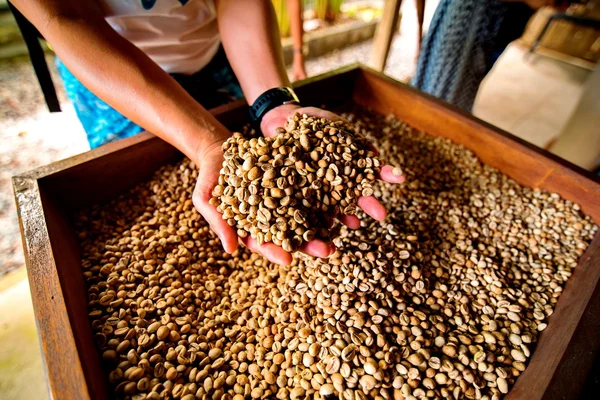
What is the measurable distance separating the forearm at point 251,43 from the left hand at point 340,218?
8.4 inches

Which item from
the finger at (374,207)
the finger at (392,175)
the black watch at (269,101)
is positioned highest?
the black watch at (269,101)

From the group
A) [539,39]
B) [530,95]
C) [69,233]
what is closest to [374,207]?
[69,233]

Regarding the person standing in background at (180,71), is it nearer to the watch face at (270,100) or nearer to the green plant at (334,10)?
the watch face at (270,100)

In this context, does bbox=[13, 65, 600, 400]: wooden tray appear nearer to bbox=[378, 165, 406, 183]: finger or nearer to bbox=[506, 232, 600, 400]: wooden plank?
bbox=[506, 232, 600, 400]: wooden plank

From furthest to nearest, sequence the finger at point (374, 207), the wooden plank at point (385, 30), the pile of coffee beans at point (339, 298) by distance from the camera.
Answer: the wooden plank at point (385, 30) < the finger at point (374, 207) < the pile of coffee beans at point (339, 298)

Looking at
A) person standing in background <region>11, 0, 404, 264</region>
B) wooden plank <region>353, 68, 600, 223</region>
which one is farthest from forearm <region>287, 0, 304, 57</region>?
Result: person standing in background <region>11, 0, 404, 264</region>

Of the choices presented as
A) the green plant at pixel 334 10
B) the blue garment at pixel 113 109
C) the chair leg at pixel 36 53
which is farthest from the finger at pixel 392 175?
the green plant at pixel 334 10

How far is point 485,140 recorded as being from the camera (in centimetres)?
199

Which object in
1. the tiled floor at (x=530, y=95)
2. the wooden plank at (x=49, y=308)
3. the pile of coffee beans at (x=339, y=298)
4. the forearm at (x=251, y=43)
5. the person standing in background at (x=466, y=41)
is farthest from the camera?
the tiled floor at (x=530, y=95)

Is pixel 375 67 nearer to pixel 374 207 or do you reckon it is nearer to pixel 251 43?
pixel 251 43

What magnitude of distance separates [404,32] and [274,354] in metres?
6.57

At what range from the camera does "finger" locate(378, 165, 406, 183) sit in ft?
4.66

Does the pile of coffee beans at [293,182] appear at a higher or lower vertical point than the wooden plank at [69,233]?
higher

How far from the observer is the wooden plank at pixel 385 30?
3109 mm
